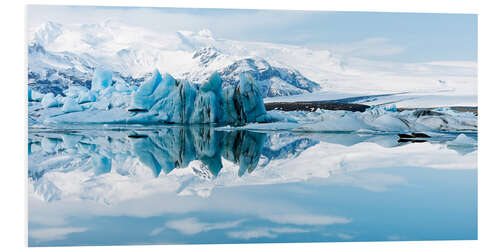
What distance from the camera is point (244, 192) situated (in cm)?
423

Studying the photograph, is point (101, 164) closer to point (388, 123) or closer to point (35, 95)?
point (35, 95)

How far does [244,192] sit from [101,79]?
5.30 meters

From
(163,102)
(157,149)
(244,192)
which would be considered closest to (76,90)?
(163,102)

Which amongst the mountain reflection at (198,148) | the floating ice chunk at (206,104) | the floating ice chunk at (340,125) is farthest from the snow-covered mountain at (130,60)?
the mountain reflection at (198,148)

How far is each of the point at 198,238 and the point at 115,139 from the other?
4.09m

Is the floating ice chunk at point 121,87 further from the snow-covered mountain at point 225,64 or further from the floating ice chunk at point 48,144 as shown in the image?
the floating ice chunk at point 48,144

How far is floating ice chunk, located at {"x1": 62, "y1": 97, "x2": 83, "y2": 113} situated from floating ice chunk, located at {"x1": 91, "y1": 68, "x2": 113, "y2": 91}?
0.51 meters

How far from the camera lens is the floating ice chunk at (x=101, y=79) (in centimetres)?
794

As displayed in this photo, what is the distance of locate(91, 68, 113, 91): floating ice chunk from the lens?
7.94 meters

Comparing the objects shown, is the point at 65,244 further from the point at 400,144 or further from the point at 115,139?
the point at 400,144

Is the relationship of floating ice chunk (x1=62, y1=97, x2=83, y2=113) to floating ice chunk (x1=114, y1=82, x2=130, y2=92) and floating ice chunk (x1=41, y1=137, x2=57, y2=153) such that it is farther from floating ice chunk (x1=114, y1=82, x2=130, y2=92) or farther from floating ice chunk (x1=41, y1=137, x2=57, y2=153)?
floating ice chunk (x1=41, y1=137, x2=57, y2=153)

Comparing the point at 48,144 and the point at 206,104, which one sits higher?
the point at 206,104

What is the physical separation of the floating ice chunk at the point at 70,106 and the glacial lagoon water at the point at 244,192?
2460 mm

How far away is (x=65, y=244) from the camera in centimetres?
330
